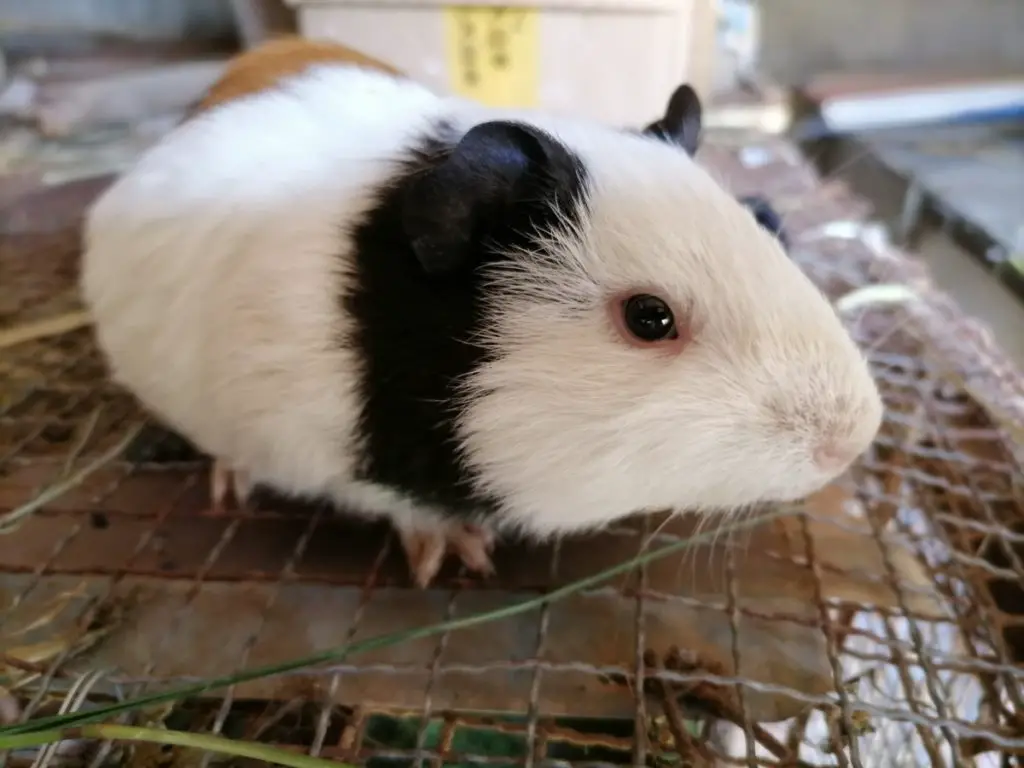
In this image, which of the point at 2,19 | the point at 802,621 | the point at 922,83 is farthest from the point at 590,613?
the point at 2,19

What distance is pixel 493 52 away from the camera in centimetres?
159

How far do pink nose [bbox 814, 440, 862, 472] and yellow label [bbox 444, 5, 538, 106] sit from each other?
3.75 feet

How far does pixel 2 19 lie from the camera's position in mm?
2277

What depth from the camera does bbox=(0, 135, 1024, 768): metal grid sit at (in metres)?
0.73

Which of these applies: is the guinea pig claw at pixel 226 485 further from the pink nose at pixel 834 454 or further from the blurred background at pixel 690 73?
the blurred background at pixel 690 73

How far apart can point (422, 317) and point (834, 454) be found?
0.34 meters

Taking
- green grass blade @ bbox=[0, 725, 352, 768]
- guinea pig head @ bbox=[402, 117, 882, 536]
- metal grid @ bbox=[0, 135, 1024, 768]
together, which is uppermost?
guinea pig head @ bbox=[402, 117, 882, 536]

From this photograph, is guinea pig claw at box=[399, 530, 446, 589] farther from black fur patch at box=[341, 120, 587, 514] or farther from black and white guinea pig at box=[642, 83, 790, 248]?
black and white guinea pig at box=[642, 83, 790, 248]

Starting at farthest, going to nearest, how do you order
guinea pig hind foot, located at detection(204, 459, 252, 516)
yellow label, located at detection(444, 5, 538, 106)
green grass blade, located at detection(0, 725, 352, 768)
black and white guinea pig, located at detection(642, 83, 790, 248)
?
yellow label, located at detection(444, 5, 538, 106)
guinea pig hind foot, located at detection(204, 459, 252, 516)
black and white guinea pig, located at detection(642, 83, 790, 248)
green grass blade, located at detection(0, 725, 352, 768)

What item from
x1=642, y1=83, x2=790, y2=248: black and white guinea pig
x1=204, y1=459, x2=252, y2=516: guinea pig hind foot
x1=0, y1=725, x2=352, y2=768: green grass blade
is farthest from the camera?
x1=204, y1=459, x2=252, y2=516: guinea pig hind foot

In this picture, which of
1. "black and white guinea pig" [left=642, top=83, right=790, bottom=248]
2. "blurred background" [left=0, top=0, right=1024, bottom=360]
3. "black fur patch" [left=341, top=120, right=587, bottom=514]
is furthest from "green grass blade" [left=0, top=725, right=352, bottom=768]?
"blurred background" [left=0, top=0, right=1024, bottom=360]

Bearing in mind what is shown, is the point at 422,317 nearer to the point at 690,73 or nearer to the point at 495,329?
Answer: the point at 495,329

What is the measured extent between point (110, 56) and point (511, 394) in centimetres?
205

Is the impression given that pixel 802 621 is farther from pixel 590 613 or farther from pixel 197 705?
pixel 197 705
